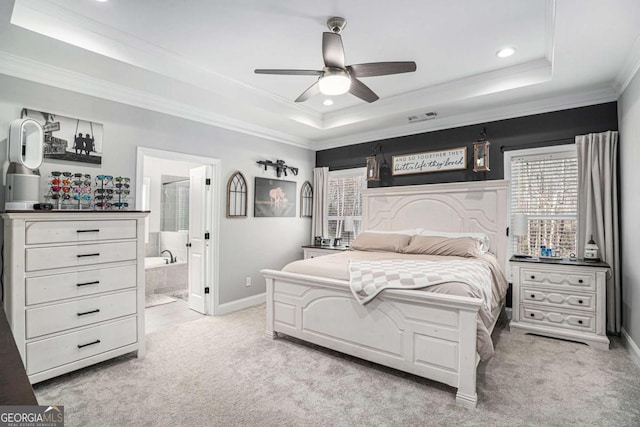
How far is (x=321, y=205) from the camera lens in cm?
559

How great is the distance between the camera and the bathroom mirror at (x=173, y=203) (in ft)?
21.1

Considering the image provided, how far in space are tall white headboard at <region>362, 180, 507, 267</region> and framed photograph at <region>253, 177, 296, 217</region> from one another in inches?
46.6

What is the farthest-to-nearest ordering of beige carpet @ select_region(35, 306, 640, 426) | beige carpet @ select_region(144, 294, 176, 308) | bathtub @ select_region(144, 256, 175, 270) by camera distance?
bathtub @ select_region(144, 256, 175, 270) → beige carpet @ select_region(144, 294, 176, 308) → beige carpet @ select_region(35, 306, 640, 426)

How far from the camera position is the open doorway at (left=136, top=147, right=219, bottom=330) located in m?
4.23

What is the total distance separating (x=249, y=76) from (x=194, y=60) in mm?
594

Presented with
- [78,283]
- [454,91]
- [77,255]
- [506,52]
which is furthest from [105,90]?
[506,52]

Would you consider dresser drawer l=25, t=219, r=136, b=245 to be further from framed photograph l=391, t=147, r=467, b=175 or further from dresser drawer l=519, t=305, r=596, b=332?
dresser drawer l=519, t=305, r=596, b=332

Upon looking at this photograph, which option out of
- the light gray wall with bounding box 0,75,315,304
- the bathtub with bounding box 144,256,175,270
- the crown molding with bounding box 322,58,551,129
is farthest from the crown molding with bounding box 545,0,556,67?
the bathtub with bounding box 144,256,175,270

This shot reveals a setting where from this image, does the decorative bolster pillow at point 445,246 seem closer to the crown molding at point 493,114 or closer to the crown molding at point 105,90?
the crown molding at point 493,114

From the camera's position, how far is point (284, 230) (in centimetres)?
526

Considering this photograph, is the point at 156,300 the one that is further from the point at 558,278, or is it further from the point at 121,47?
the point at 558,278

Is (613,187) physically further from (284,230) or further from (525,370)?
(284,230)

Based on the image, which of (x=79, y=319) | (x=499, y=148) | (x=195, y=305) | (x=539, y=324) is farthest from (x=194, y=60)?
(x=539, y=324)

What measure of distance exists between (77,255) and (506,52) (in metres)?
4.15
